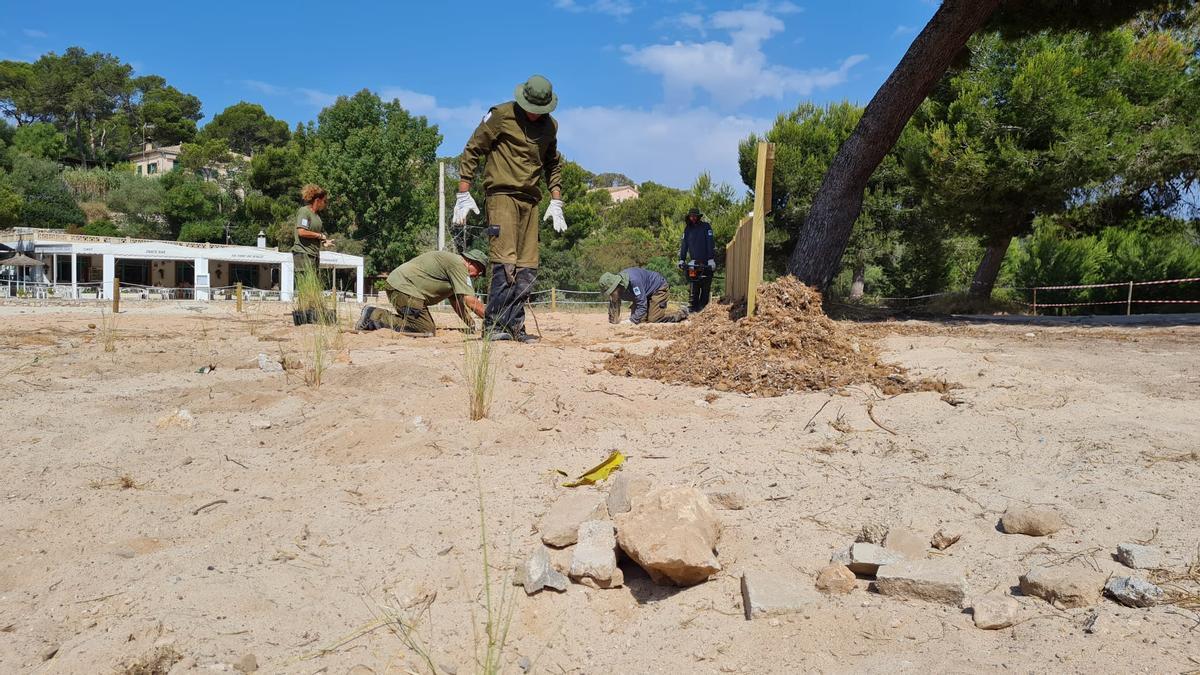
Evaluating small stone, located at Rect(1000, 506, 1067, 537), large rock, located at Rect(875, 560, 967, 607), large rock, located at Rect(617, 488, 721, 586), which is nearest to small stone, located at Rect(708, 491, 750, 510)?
large rock, located at Rect(617, 488, 721, 586)

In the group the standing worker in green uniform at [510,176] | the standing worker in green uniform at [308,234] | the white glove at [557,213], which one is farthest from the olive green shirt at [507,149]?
the standing worker in green uniform at [308,234]

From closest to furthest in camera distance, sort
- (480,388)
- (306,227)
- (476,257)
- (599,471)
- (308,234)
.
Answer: (599,471), (480,388), (476,257), (308,234), (306,227)

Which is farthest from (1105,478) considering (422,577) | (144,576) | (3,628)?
(3,628)

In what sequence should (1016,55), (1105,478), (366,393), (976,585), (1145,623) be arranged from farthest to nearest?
(1016,55) < (366,393) < (1105,478) < (976,585) < (1145,623)

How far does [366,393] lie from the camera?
12.3 feet

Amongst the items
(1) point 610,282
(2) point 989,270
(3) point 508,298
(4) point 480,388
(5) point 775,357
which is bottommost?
(4) point 480,388

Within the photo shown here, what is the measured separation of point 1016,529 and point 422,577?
62.9 inches

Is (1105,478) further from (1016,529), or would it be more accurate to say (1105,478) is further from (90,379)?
(90,379)

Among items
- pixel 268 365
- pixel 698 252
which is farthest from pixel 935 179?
pixel 268 365

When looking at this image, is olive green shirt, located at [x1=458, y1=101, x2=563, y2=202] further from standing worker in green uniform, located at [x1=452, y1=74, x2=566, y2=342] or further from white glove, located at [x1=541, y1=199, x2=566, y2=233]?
→ white glove, located at [x1=541, y1=199, x2=566, y2=233]

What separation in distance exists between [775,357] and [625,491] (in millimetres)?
2156

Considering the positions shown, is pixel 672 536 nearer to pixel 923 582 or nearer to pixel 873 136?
pixel 923 582

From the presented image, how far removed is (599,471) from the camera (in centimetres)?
263

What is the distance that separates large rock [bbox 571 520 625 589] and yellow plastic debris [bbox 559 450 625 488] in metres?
0.52
